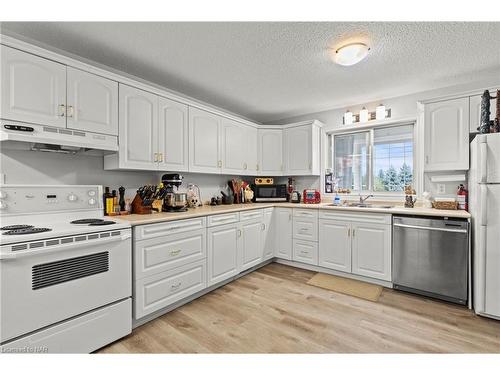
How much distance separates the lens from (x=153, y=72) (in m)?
2.54

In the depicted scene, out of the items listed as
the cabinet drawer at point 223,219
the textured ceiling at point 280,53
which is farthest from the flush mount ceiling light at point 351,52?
the cabinet drawer at point 223,219

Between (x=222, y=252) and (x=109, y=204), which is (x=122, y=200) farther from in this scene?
(x=222, y=252)

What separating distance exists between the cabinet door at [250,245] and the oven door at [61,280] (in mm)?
1430

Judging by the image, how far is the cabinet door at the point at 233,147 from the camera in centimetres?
338

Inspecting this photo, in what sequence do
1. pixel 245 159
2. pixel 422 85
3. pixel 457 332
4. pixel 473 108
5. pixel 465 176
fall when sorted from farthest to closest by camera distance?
pixel 245 159
pixel 422 85
pixel 465 176
pixel 473 108
pixel 457 332

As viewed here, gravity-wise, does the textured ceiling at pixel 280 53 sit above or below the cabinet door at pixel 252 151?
above

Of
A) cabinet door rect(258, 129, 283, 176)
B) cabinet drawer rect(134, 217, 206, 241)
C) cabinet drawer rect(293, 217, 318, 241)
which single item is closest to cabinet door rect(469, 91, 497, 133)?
cabinet drawer rect(293, 217, 318, 241)

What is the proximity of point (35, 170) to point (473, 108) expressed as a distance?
4.30m

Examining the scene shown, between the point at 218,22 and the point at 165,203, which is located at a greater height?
the point at 218,22

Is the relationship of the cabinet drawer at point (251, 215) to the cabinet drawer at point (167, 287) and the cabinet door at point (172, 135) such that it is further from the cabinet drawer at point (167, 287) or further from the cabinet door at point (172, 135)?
the cabinet door at point (172, 135)

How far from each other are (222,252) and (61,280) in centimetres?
152

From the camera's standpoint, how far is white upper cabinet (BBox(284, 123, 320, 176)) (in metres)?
3.76
